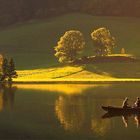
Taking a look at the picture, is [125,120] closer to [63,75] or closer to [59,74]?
[63,75]

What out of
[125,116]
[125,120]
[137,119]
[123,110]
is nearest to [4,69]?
[123,110]

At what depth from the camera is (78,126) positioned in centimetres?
7288

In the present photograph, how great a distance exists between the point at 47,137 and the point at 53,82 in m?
93.7

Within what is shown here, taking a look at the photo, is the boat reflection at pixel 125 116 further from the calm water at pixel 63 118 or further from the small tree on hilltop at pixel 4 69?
the small tree on hilltop at pixel 4 69

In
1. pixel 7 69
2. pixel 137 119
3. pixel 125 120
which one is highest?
pixel 7 69

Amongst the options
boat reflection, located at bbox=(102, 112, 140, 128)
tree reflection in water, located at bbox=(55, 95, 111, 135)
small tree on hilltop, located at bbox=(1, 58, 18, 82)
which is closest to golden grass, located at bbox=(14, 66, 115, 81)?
small tree on hilltop, located at bbox=(1, 58, 18, 82)

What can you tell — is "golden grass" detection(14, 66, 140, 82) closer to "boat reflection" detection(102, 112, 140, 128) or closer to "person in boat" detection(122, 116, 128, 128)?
"boat reflection" detection(102, 112, 140, 128)

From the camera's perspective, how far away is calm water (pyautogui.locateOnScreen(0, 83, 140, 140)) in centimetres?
6694

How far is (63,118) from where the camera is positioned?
79750 mm

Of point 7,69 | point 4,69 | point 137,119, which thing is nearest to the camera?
point 137,119

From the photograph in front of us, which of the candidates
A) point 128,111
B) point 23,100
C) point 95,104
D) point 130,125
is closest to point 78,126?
point 130,125

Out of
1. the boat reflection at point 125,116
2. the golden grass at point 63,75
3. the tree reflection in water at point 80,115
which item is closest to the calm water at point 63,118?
the tree reflection in water at point 80,115

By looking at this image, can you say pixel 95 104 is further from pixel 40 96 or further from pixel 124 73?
pixel 124 73

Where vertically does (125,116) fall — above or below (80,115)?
below
